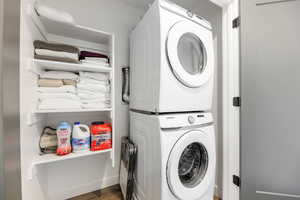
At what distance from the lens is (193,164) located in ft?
4.09

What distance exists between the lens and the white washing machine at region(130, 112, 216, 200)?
3.09 ft

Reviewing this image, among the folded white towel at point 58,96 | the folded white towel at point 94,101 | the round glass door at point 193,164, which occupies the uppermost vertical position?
the folded white towel at point 58,96

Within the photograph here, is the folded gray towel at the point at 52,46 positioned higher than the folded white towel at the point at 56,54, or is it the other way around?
the folded gray towel at the point at 52,46

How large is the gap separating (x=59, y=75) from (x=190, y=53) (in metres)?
1.23

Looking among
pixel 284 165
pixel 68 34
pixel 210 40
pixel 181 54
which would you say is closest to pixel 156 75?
pixel 181 54

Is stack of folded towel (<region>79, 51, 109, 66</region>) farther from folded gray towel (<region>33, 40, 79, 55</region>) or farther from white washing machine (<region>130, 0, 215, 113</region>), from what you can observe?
white washing machine (<region>130, 0, 215, 113</region>)

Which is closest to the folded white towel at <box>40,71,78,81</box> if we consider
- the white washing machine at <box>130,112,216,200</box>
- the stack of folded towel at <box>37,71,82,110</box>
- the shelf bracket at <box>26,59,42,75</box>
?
the stack of folded towel at <box>37,71,82,110</box>

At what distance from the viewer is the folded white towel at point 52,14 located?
972 mm

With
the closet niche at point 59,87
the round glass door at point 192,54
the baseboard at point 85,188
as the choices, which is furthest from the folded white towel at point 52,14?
the baseboard at point 85,188

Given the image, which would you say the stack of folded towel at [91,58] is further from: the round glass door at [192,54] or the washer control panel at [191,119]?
the washer control panel at [191,119]

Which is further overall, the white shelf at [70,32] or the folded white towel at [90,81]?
the folded white towel at [90,81]

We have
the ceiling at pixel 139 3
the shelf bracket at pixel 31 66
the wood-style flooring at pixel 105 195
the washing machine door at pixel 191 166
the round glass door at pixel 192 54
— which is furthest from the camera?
the ceiling at pixel 139 3

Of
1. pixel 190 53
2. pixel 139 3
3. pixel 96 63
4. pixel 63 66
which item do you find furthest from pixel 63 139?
pixel 139 3

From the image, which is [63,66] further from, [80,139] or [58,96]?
[80,139]
